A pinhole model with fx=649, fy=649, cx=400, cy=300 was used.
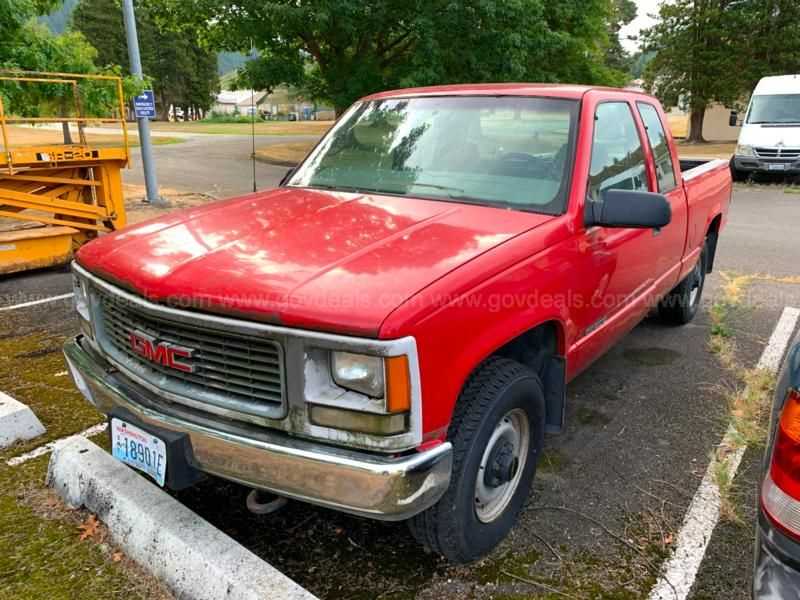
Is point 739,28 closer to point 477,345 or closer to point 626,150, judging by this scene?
point 626,150

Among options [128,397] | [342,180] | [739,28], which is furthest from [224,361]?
[739,28]

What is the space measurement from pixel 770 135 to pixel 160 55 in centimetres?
6350

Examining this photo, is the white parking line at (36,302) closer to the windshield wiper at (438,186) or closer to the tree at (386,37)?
the windshield wiper at (438,186)

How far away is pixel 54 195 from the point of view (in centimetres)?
728

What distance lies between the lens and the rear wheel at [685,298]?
17.3 ft

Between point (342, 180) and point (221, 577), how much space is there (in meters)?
2.08

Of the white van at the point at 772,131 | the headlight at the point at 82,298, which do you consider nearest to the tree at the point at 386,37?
the white van at the point at 772,131

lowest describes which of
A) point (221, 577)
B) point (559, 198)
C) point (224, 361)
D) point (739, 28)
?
point (221, 577)

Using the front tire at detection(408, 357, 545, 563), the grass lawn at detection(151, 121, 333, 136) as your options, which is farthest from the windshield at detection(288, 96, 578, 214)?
the grass lawn at detection(151, 121, 333, 136)

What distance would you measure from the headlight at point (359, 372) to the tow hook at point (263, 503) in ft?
3.67

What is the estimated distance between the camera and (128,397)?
2529mm

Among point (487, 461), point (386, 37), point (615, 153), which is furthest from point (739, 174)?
point (487, 461)

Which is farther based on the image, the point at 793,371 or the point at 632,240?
the point at 632,240

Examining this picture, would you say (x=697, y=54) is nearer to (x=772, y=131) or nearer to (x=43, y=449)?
(x=772, y=131)
